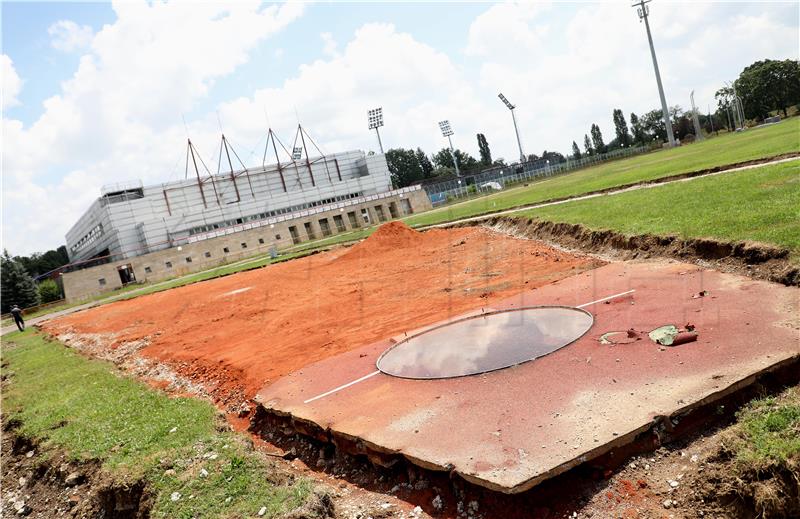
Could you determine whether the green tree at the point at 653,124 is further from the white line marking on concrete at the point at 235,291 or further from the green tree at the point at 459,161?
the white line marking on concrete at the point at 235,291

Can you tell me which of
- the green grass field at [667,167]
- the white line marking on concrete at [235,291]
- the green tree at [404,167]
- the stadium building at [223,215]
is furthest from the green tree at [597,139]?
the white line marking on concrete at [235,291]

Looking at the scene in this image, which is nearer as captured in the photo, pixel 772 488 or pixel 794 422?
pixel 772 488

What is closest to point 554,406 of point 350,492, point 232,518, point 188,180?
point 350,492

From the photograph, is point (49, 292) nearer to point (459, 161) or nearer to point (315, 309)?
point (315, 309)

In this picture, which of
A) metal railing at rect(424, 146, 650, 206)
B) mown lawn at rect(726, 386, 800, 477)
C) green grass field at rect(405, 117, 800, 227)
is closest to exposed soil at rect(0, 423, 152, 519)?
mown lawn at rect(726, 386, 800, 477)

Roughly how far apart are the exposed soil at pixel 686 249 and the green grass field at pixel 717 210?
0.25 meters

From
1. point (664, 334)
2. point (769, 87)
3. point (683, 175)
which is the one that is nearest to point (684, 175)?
point (683, 175)

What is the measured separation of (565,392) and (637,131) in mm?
134924

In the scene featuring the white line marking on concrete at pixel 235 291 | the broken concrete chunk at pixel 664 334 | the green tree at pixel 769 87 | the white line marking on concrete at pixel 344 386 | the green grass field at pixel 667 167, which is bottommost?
the broken concrete chunk at pixel 664 334

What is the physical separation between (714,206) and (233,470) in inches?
579

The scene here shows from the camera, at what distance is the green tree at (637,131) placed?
124875mm

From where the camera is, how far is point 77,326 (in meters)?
30.2

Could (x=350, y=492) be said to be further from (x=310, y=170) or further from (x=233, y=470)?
(x=310, y=170)

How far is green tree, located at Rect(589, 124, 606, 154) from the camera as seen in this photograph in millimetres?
134000
